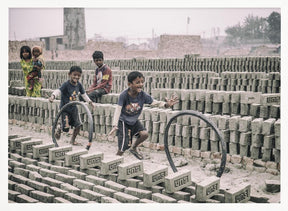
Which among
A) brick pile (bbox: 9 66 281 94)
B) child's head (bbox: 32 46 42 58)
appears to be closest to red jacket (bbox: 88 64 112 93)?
child's head (bbox: 32 46 42 58)

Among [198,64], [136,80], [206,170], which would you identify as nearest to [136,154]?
[206,170]

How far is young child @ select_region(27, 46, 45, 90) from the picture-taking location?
666cm

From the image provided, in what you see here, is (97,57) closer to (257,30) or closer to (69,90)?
(69,90)

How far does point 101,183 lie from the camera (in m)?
3.99

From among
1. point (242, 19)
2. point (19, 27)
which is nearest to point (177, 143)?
point (242, 19)

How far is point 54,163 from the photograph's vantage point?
4.68 metres

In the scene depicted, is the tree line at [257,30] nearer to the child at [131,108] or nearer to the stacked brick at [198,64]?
the child at [131,108]

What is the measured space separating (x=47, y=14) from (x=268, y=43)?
3124 millimetres

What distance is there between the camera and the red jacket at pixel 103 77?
6.31 meters

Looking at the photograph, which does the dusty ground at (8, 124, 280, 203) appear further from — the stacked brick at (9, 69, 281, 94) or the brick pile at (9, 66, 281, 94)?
the brick pile at (9, 66, 281, 94)

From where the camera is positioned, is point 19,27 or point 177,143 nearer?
point 19,27

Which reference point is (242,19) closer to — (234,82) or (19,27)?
(19,27)

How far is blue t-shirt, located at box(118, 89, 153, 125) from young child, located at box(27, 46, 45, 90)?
263cm
